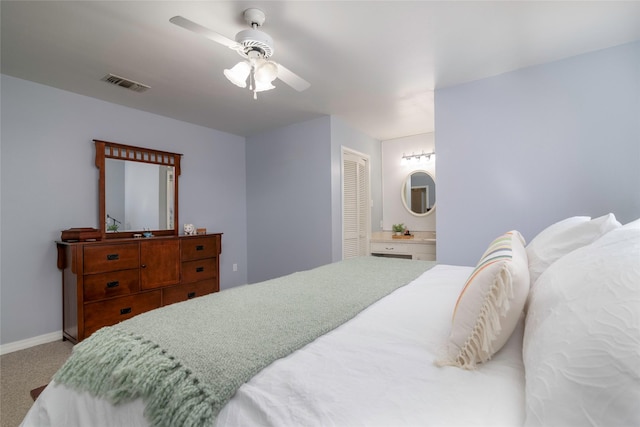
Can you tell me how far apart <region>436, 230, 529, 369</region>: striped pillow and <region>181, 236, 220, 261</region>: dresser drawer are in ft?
10.3

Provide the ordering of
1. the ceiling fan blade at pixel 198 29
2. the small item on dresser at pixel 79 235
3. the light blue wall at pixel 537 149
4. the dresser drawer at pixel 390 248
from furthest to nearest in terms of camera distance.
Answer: the dresser drawer at pixel 390 248
the small item on dresser at pixel 79 235
the light blue wall at pixel 537 149
the ceiling fan blade at pixel 198 29

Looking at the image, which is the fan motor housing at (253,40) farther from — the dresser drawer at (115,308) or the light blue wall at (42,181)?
the dresser drawer at (115,308)

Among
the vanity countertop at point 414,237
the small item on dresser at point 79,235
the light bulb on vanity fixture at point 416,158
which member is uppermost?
the light bulb on vanity fixture at point 416,158

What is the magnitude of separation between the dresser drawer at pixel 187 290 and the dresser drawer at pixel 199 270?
0.20 feet

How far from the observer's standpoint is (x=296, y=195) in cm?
386

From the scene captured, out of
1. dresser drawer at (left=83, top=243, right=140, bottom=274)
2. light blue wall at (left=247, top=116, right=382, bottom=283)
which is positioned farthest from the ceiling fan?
dresser drawer at (left=83, top=243, right=140, bottom=274)

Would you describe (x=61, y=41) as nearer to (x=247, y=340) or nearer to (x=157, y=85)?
(x=157, y=85)

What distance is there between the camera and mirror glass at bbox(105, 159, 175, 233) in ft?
9.94

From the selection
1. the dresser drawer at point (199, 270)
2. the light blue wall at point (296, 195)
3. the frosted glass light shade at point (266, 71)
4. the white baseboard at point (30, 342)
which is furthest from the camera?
the light blue wall at point (296, 195)

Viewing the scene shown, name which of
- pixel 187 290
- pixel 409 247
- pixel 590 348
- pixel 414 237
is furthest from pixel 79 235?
Result: pixel 414 237

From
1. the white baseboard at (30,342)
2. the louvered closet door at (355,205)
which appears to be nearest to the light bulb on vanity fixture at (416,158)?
the louvered closet door at (355,205)

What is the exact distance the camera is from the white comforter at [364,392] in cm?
60

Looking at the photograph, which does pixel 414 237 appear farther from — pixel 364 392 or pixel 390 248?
pixel 364 392

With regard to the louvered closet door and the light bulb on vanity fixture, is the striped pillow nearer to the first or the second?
the louvered closet door
